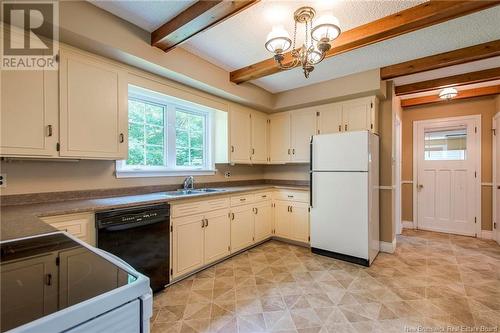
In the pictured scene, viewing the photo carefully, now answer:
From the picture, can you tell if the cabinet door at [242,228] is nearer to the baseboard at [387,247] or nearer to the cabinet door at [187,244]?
the cabinet door at [187,244]

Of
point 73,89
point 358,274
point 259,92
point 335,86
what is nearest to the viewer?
point 73,89

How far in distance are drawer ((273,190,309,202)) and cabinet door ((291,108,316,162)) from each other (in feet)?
1.96

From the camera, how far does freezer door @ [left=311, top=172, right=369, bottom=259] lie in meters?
2.91

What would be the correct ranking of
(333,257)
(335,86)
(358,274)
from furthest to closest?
(335,86)
(333,257)
(358,274)

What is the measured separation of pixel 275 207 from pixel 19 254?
10.6 feet

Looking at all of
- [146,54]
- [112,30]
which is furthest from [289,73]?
[112,30]

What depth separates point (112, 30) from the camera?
201cm

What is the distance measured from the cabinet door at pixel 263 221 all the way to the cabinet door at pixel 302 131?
0.95 metres

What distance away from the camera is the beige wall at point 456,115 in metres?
4.01

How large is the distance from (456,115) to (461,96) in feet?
1.20

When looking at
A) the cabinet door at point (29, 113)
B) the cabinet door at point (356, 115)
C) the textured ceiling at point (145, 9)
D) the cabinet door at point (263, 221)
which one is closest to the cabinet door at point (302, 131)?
the cabinet door at point (356, 115)

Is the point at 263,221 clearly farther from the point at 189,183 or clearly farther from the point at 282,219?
the point at 189,183

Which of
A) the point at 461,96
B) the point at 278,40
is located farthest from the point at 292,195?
the point at 461,96

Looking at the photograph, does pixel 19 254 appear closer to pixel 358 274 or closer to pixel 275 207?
pixel 358 274
